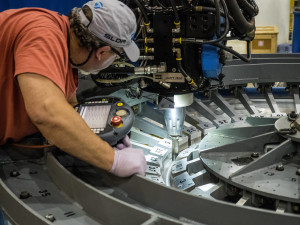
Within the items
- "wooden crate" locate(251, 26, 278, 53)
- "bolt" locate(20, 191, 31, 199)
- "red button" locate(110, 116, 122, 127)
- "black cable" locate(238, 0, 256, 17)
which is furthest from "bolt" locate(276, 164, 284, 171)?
"wooden crate" locate(251, 26, 278, 53)

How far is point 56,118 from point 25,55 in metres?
0.28

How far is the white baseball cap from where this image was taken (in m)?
1.84

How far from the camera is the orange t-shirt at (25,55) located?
1.58 meters

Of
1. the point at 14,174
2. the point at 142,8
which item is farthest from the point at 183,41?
the point at 14,174

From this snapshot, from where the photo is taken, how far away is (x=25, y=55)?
158 centimetres

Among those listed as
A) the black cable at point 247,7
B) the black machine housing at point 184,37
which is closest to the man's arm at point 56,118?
the black machine housing at point 184,37

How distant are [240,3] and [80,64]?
1.04 meters

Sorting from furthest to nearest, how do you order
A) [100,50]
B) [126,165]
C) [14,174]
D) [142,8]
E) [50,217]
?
[142,8]
[100,50]
[14,174]
[126,165]
[50,217]

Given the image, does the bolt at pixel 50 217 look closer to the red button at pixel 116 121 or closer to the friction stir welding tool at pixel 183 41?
the red button at pixel 116 121

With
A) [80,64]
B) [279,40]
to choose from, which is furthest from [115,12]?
[279,40]

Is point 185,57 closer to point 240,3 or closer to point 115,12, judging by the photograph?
point 240,3

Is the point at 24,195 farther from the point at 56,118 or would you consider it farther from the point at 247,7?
the point at 247,7

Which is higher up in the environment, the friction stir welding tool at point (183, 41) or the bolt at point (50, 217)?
the friction stir welding tool at point (183, 41)

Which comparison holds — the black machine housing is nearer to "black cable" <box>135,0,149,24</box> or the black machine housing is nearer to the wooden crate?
"black cable" <box>135,0,149,24</box>
